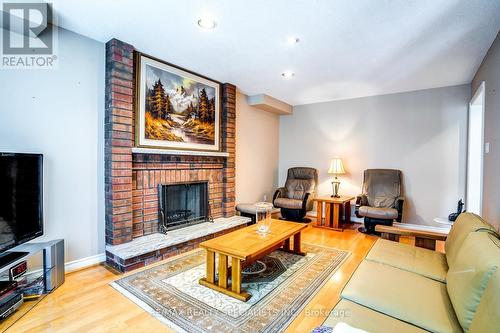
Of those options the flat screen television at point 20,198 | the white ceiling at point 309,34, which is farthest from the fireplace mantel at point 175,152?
the white ceiling at point 309,34

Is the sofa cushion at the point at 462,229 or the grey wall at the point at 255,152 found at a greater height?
the grey wall at the point at 255,152

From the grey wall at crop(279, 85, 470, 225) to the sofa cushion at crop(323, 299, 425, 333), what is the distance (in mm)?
3738

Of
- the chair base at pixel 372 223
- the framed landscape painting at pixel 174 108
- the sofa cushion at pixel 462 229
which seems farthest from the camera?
the chair base at pixel 372 223

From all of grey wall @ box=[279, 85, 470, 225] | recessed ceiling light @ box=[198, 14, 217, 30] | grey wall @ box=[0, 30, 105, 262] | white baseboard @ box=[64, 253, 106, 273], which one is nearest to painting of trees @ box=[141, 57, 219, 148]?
grey wall @ box=[0, 30, 105, 262]

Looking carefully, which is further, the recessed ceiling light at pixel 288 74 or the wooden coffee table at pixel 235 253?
the recessed ceiling light at pixel 288 74

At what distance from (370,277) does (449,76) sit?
3521 millimetres

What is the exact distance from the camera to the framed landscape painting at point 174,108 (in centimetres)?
304

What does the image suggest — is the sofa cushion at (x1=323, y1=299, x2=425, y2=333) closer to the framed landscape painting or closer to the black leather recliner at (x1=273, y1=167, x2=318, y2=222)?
the framed landscape painting

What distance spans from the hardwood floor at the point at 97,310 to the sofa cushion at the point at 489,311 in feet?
3.37

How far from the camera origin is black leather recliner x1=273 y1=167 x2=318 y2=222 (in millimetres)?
4511

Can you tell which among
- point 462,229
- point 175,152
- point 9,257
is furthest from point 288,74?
point 9,257

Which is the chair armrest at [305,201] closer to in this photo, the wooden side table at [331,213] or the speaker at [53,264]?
the wooden side table at [331,213]

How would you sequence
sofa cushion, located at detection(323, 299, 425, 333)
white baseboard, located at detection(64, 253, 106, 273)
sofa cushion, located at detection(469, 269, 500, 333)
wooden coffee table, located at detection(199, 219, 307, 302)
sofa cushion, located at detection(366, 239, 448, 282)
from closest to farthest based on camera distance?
sofa cushion, located at detection(469, 269, 500, 333) < sofa cushion, located at detection(323, 299, 425, 333) < sofa cushion, located at detection(366, 239, 448, 282) < wooden coffee table, located at detection(199, 219, 307, 302) < white baseboard, located at detection(64, 253, 106, 273)

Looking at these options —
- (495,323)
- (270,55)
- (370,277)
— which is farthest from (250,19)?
(495,323)
